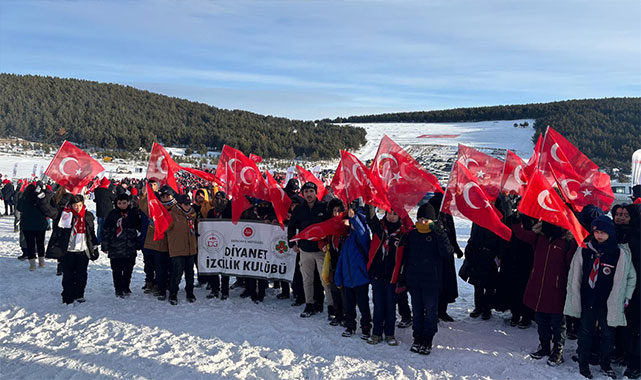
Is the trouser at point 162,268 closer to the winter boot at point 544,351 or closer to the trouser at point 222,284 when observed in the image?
the trouser at point 222,284

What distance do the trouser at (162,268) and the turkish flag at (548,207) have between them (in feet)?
16.6

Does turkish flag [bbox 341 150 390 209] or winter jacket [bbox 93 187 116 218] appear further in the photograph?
winter jacket [bbox 93 187 116 218]

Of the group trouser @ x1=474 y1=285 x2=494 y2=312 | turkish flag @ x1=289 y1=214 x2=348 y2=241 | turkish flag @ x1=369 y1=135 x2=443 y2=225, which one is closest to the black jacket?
turkish flag @ x1=289 y1=214 x2=348 y2=241

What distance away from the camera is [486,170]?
244 inches

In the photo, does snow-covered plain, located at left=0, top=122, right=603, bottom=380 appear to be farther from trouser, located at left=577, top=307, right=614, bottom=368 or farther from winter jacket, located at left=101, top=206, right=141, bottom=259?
winter jacket, located at left=101, top=206, right=141, bottom=259

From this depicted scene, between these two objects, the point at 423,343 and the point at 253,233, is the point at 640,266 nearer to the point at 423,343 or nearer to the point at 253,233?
the point at 423,343

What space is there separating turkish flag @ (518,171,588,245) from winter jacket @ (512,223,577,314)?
0.76 feet

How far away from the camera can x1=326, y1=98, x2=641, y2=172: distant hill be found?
1635 inches

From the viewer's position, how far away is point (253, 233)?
703 centimetres

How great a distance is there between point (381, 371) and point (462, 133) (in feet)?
214

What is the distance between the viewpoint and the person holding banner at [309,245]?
6.09 m

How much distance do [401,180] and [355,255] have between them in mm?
1056

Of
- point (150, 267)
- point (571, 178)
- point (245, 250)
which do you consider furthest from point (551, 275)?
point (150, 267)

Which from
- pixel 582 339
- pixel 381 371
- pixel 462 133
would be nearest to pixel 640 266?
pixel 582 339
